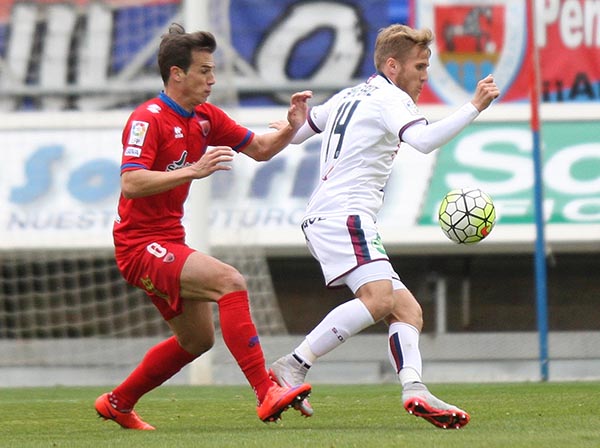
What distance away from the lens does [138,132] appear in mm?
6352

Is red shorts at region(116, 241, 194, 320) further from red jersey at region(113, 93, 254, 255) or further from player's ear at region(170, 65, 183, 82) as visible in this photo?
player's ear at region(170, 65, 183, 82)

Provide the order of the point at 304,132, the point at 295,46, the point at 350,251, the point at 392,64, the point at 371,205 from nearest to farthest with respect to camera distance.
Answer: the point at 350,251 → the point at 371,205 → the point at 392,64 → the point at 304,132 → the point at 295,46

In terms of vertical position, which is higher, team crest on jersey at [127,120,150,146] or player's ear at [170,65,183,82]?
player's ear at [170,65,183,82]

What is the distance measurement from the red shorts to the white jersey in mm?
685

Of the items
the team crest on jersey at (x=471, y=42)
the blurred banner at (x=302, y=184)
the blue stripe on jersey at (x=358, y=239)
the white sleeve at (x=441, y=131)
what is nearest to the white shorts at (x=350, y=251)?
the blue stripe on jersey at (x=358, y=239)

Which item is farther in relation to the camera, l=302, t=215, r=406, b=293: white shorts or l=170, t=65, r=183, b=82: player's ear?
l=170, t=65, r=183, b=82: player's ear

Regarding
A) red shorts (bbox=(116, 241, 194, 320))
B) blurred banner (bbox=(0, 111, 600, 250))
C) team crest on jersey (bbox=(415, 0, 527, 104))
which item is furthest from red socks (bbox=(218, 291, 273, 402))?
team crest on jersey (bbox=(415, 0, 527, 104))

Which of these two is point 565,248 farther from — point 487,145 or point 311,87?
point 311,87

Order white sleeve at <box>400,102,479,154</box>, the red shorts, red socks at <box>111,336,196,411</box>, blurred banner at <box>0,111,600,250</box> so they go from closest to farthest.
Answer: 1. white sleeve at <box>400,102,479,154</box>
2. the red shorts
3. red socks at <box>111,336,196,411</box>
4. blurred banner at <box>0,111,600,250</box>

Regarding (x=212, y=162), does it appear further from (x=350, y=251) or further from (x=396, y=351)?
(x=396, y=351)

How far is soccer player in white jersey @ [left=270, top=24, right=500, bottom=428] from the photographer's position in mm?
6109

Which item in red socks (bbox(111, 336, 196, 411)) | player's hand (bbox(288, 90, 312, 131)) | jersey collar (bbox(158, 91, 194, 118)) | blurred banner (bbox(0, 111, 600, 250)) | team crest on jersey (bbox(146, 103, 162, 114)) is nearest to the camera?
team crest on jersey (bbox(146, 103, 162, 114))

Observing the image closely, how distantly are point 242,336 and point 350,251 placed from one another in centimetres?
63

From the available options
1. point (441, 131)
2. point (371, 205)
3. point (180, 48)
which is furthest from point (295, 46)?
point (441, 131)
